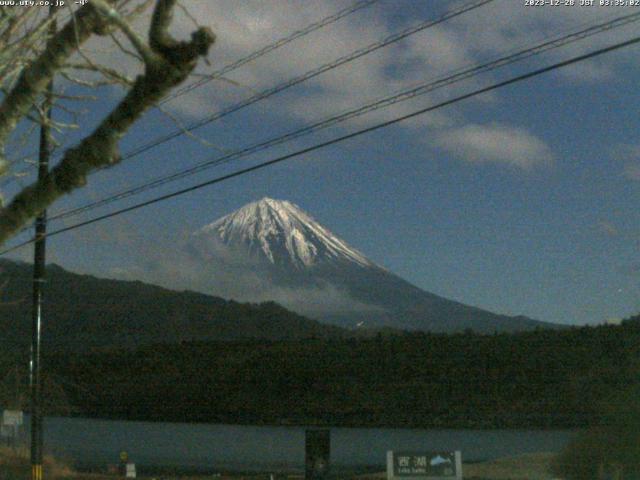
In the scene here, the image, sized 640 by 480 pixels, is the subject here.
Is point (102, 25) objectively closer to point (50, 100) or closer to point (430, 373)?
point (50, 100)

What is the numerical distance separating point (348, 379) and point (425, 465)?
44591mm

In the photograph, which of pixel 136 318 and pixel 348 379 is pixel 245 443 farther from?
pixel 136 318

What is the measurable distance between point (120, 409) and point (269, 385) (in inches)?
Result: 370

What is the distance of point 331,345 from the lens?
70.9m

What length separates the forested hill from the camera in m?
70.9

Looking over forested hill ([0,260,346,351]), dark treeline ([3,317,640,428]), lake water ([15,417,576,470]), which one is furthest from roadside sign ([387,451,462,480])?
forested hill ([0,260,346,351])

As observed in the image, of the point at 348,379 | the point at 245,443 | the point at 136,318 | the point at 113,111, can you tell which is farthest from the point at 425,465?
the point at 136,318

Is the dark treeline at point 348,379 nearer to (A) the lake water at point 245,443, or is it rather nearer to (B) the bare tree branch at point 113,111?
(A) the lake water at point 245,443

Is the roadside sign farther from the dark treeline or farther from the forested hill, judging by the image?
the forested hill

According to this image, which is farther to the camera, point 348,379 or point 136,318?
point 136,318

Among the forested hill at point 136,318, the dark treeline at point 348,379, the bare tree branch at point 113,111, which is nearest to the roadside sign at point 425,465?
the bare tree branch at point 113,111

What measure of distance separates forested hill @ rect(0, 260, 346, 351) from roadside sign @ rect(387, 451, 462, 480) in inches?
1799

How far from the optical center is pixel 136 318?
78.7 meters

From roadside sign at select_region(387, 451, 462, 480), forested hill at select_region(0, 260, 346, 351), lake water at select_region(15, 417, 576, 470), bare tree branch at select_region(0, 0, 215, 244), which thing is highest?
forested hill at select_region(0, 260, 346, 351)
